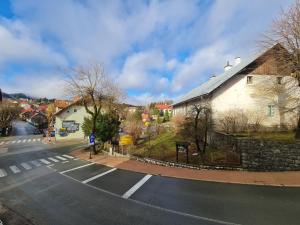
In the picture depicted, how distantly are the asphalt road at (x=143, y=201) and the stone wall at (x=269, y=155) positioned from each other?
10.3ft

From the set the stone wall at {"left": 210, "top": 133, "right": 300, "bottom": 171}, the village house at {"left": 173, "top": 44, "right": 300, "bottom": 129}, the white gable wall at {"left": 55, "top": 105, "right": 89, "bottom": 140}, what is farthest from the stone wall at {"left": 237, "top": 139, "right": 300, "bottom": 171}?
the white gable wall at {"left": 55, "top": 105, "right": 89, "bottom": 140}

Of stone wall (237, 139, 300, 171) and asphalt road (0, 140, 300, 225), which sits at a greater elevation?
stone wall (237, 139, 300, 171)

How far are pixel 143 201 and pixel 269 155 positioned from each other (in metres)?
9.13

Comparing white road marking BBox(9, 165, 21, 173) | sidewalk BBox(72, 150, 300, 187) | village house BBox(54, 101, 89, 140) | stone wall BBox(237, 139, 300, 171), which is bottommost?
white road marking BBox(9, 165, 21, 173)

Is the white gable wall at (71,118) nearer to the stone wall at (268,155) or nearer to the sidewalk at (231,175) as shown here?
the sidewalk at (231,175)

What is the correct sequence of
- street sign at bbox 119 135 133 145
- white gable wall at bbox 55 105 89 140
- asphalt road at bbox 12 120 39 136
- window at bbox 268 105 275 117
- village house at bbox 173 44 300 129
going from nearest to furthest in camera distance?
village house at bbox 173 44 300 129
window at bbox 268 105 275 117
street sign at bbox 119 135 133 145
white gable wall at bbox 55 105 89 140
asphalt road at bbox 12 120 39 136

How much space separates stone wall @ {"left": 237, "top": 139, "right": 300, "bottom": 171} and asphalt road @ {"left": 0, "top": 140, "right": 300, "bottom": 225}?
3127mm

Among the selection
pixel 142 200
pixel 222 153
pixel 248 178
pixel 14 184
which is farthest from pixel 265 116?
pixel 14 184

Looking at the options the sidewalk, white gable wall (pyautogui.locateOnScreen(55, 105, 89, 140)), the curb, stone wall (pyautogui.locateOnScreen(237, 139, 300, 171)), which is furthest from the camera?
white gable wall (pyautogui.locateOnScreen(55, 105, 89, 140))

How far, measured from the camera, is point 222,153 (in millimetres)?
16906

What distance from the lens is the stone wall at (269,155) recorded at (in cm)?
1369

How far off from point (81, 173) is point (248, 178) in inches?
435

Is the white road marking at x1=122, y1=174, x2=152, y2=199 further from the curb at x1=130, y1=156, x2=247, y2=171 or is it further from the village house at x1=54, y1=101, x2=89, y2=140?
the village house at x1=54, y1=101, x2=89, y2=140

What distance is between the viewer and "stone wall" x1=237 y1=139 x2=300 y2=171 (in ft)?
44.9
